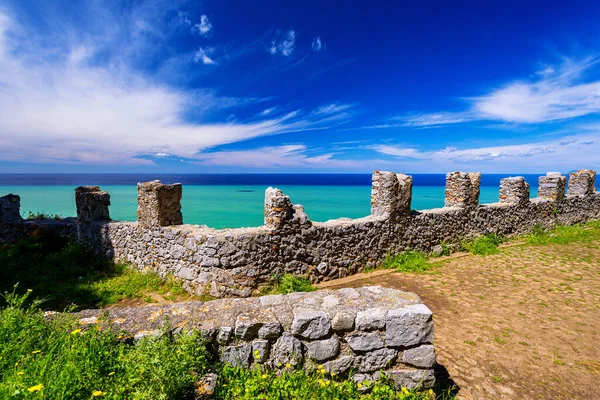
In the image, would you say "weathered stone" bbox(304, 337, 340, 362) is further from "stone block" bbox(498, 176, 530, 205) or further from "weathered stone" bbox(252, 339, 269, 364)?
"stone block" bbox(498, 176, 530, 205)

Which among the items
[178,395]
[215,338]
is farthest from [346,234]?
[178,395]

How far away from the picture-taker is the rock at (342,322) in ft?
11.2

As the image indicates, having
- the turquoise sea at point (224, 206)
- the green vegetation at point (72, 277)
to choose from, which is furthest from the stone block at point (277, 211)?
the turquoise sea at point (224, 206)

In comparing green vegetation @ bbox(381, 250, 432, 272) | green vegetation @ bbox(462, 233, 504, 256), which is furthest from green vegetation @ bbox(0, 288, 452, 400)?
green vegetation @ bbox(462, 233, 504, 256)

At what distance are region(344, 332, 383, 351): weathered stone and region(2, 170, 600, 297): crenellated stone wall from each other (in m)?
4.30

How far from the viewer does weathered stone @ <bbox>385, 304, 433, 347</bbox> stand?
11.2 ft

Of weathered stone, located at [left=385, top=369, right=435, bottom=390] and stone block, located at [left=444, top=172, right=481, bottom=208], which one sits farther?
stone block, located at [left=444, top=172, right=481, bottom=208]

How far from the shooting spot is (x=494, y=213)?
40.0ft

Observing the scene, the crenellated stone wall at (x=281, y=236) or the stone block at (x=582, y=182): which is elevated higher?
the stone block at (x=582, y=182)

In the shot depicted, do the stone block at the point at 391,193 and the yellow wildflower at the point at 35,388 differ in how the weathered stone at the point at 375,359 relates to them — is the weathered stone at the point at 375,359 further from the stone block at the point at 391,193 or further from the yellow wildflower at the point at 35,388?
the stone block at the point at 391,193

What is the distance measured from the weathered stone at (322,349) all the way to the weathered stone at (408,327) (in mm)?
621

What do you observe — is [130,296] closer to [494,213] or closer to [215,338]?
[215,338]

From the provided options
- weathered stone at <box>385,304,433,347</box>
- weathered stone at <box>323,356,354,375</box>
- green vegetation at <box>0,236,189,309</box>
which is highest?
weathered stone at <box>385,304,433,347</box>

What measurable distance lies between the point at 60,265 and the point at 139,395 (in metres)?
9.69
